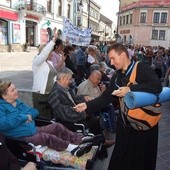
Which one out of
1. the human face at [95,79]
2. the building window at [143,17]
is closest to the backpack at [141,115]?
the human face at [95,79]

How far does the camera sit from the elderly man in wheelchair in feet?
9.80

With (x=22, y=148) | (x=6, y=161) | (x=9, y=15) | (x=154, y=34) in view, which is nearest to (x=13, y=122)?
(x=22, y=148)

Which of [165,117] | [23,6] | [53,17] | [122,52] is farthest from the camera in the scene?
[53,17]

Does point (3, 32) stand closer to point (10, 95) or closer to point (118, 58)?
point (10, 95)

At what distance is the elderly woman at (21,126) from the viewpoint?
2980 mm

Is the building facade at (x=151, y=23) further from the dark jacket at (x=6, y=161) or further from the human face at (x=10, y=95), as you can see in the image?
the dark jacket at (x=6, y=161)

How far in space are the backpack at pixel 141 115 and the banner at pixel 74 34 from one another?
5240mm

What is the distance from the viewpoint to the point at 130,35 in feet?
178

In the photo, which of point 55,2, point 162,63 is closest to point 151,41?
point 55,2

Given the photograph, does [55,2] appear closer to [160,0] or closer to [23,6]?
[23,6]

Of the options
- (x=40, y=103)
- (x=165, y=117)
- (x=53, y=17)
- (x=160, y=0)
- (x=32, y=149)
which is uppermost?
(x=160, y=0)

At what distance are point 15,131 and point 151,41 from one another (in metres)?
51.0

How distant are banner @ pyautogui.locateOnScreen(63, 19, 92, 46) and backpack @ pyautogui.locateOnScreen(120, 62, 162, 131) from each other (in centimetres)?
524

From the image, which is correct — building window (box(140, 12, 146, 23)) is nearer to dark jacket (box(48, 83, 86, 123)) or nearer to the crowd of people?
the crowd of people
